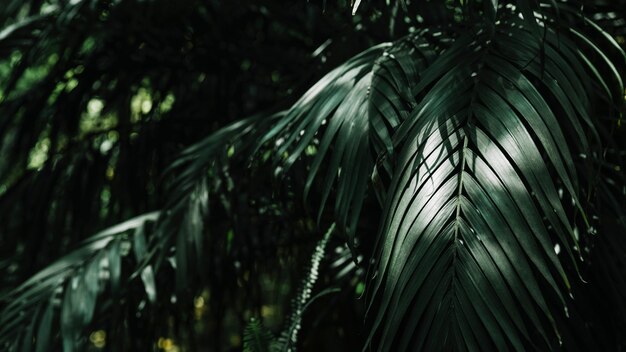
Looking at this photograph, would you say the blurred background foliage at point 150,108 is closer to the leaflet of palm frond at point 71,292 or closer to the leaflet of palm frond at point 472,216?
the leaflet of palm frond at point 71,292

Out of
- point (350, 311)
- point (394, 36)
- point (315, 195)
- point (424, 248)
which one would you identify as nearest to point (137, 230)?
point (315, 195)

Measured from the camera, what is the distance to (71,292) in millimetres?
1209

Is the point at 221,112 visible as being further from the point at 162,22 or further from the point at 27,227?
the point at 27,227

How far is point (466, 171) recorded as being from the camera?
0.79 meters

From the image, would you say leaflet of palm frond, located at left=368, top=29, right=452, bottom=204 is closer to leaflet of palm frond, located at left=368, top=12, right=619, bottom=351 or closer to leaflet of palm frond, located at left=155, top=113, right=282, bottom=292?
leaflet of palm frond, located at left=368, top=12, right=619, bottom=351

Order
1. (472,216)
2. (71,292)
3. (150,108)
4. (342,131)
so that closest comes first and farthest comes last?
1. (472,216)
2. (342,131)
3. (71,292)
4. (150,108)

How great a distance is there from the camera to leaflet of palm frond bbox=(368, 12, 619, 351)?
0.71m

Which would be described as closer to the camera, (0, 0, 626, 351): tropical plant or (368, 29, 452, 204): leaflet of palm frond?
(0, 0, 626, 351): tropical plant

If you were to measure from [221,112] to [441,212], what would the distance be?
1.02 m

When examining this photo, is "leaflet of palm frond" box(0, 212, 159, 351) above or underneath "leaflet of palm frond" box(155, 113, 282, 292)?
underneath

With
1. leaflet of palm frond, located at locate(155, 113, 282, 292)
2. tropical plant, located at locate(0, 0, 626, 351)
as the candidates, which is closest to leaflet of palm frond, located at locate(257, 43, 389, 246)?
tropical plant, located at locate(0, 0, 626, 351)

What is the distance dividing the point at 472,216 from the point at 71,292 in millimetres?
736

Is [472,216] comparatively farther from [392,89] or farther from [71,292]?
[71,292]

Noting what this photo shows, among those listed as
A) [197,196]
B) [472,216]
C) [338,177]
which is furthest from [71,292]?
[472,216]
